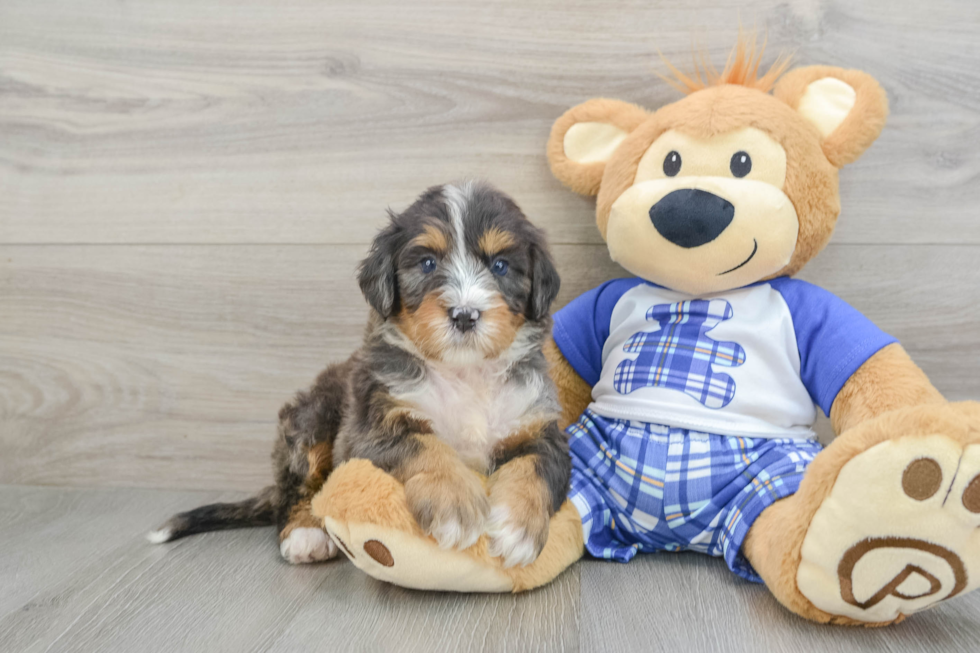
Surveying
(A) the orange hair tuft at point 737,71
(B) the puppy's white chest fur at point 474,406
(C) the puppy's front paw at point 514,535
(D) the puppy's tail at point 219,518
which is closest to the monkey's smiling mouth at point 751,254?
(A) the orange hair tuft at point 737,71

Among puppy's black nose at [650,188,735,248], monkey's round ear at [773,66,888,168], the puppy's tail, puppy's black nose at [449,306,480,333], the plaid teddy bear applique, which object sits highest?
monkey's round ear at [773,66,888,168]

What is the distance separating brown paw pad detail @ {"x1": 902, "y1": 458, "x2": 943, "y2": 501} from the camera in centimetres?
125

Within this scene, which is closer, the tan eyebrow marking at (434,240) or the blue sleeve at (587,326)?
the tan eyebrow marking at (434,240)

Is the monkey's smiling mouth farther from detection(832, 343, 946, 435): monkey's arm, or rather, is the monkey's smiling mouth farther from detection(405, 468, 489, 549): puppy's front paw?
detection(405, 468, 489, 549): puppy's front paw

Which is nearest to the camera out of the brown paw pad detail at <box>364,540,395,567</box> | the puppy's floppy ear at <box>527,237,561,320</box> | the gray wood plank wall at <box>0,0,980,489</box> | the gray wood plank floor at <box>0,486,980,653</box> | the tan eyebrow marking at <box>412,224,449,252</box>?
the gray wood plank floor at <box>0,486,980,653</box>

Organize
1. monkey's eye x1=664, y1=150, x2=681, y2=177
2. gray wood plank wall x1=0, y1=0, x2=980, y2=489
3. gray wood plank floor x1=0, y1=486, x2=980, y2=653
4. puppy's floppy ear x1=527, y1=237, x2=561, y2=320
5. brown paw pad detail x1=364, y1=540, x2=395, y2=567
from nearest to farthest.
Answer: gray wood plank floor x1=0, y1=486, x2=980, y2=653
brown paw pad detail x1=364, y1=540, x2=395, y2=567
puppy's floppy ear x1=527, y1=237, x2=561, y2=320
monkey's eye x1=664, y1=150, x2=681, y2=177
gray wood plank wall x1=0, y1=0, x2=980, y2=489

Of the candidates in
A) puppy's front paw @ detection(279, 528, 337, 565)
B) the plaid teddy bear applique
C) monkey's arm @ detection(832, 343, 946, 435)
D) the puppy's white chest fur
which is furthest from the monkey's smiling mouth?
puppy's front paw @ detection(279, 528, 337, 565)

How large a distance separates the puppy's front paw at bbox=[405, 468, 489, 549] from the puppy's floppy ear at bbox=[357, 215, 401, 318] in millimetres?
435

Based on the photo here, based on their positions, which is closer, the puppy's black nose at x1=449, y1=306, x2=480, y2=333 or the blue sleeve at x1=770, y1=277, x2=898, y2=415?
the puppy's black nose at x1=449, y1=306, x2=480, y2=333

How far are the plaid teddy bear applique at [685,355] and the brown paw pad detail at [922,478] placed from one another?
21.3 inches

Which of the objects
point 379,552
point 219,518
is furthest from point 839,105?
point 219,518

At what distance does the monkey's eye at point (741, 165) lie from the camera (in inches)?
→ 70.6

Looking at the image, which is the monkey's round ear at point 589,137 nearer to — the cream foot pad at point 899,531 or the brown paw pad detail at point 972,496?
the cream foot pad at point 899,531

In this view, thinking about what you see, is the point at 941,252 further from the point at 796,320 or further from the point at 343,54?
the point at 343,54
